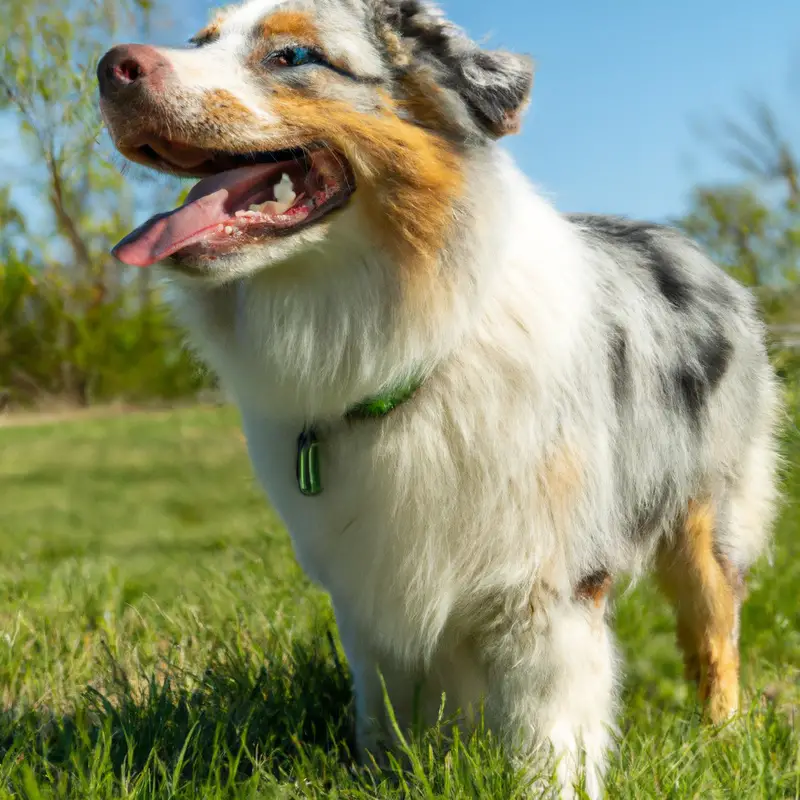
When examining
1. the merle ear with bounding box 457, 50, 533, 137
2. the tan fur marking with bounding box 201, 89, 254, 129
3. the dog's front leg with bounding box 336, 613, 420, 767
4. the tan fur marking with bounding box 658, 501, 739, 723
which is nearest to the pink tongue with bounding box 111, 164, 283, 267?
the tan fur marking with bounding box 201, 89, 254, 129

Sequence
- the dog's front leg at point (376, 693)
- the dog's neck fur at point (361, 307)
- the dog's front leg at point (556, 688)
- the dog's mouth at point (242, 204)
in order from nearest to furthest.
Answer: the dog's mouth at point (242, 204) < the dog's neck fur at point (361, 307) < the dog's front leg at point (556, 688) < the dog's front leg at point (376, 693)

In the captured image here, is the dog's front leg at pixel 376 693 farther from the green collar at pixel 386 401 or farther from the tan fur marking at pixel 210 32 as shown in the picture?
the tan fur marking at pixel 210 32

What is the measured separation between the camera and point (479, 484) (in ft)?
8.43

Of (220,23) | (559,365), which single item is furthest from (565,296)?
(220,23)

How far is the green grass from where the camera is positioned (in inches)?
104

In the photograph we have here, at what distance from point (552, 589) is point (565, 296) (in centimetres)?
80

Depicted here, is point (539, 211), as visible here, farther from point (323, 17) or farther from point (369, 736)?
point (369, 736)

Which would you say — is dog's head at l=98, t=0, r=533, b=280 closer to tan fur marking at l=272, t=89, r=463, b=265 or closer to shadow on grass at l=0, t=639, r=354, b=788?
tan fur marking at l=272, t=89, r=463, b=265

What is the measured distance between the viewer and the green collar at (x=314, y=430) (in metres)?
2.57

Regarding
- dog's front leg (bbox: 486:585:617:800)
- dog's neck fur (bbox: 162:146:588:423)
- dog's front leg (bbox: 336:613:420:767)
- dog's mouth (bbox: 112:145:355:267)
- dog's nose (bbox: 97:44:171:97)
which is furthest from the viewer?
dog's front leg (bbox: 336:613:420:767)

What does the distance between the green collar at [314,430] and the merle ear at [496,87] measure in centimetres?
73

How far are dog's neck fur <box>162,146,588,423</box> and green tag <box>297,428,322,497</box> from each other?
81 millimetres

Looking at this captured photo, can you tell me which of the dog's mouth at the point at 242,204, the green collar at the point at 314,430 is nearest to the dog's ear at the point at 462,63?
the dog's mouth at the point at 242,204

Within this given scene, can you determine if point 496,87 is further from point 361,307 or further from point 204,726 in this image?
point 204,726
